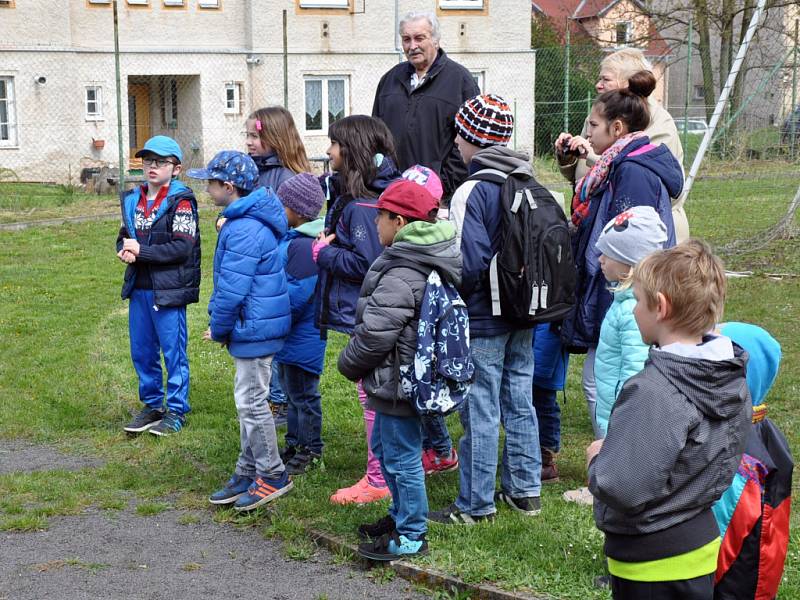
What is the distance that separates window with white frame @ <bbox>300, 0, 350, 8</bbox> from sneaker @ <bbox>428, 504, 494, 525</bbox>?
26.1 metres

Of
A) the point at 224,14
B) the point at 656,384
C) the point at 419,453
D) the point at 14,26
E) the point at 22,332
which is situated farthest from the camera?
the point at 224,14

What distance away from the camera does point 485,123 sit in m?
4.84

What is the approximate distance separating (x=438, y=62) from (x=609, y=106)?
1332mm

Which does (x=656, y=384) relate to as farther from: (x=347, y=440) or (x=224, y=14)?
(x=224, y=14)

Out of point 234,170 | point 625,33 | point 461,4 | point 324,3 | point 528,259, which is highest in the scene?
point 461,4

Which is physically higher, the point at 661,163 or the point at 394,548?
the point at 661,163

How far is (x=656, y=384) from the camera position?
2953 mm

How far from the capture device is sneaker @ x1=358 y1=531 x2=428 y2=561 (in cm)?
454

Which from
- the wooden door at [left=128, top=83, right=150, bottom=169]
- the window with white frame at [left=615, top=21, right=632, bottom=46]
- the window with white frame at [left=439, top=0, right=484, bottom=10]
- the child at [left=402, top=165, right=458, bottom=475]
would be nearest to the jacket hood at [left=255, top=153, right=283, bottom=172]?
the child at [left=402, top=165, right=458, bottom=475]

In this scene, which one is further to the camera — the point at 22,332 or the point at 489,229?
the point at 22,332

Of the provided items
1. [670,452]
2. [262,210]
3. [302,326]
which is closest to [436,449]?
[302,326]

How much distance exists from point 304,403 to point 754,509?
2986mm

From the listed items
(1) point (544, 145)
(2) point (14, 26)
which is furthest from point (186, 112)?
(1) point (544, 145)

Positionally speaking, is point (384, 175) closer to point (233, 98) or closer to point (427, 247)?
point (427, 247)
